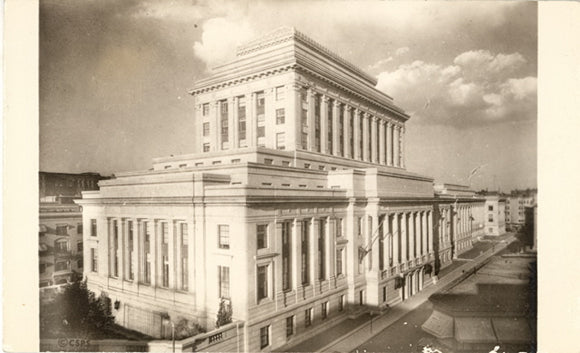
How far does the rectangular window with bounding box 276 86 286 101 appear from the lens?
32.4 feet

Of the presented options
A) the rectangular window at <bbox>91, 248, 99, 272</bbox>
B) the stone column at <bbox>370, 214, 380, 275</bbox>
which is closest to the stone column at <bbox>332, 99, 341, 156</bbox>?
the stone column at <bbox>370, 214, 380, 275</bbox>

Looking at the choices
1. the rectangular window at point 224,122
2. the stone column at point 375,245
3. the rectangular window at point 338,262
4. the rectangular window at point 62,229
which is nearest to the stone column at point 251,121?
the rectangular window at point 224,122

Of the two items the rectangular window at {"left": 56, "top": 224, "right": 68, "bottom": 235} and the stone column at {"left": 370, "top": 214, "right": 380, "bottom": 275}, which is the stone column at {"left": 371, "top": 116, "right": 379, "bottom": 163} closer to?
the stone column at {"left": 370, "top": 214, "right": 380, "bottom": 275}

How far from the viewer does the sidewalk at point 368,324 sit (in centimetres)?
808

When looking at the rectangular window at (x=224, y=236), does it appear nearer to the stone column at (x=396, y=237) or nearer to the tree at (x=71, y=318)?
the tree at (x=71, y=318)

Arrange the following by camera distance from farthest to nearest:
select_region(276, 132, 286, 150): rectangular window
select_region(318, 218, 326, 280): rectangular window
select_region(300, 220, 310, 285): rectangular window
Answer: select_region(276, 132, 286, 150): rectangular window → select_region(318, 218, 326, 280): rectangular window → select_region(300, 220, 310, 285): rectangular window

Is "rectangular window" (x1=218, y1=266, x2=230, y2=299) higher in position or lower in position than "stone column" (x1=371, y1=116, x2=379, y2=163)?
lower

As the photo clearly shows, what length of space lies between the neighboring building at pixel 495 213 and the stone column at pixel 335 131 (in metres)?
4.12

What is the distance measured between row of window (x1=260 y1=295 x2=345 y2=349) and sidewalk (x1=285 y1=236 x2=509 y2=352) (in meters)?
0.32

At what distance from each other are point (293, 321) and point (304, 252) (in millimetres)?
1545

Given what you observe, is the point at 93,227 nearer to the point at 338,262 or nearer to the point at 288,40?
the point at 338,262

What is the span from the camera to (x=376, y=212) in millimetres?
10133

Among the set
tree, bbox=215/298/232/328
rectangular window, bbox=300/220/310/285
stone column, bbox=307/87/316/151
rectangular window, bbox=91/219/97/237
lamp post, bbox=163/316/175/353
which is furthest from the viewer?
stone column, bbox=307/87/316/151

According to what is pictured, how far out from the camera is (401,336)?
839 cm
